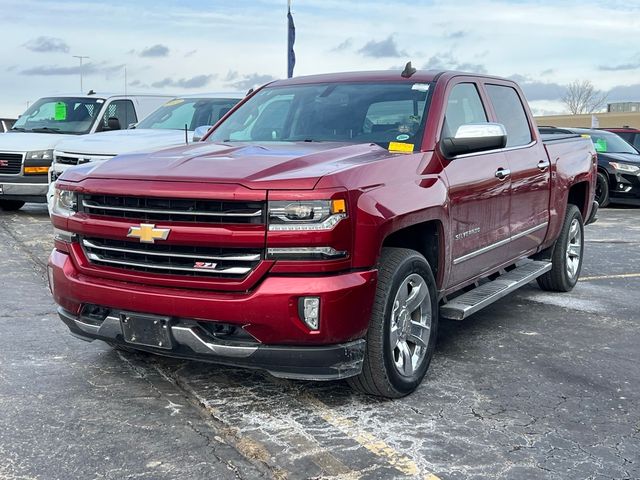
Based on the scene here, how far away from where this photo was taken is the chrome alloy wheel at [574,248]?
7391 millimetres

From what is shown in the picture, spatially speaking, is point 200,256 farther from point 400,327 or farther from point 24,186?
point 24,186

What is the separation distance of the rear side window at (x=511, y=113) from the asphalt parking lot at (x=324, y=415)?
1507mm

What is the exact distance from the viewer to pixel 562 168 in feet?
22.3

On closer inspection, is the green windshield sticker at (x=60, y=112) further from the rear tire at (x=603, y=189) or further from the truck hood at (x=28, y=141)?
the rear tire at (x=603, y=189)

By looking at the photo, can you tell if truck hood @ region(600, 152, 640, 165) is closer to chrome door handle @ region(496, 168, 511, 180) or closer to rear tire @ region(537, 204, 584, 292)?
rear tire @ region(537, 204, 584, 292)

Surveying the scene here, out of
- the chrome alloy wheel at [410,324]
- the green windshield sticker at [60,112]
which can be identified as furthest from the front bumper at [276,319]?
the green windshield sticker at [60,112]

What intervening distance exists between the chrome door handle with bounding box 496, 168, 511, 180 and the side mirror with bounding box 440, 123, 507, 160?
1.71 feet

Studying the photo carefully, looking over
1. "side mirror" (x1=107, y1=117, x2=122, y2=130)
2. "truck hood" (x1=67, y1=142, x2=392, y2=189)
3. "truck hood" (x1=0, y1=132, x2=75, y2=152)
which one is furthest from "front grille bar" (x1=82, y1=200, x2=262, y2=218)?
"truck hood" (x1=0, y1=132, x2=75, y2=152)

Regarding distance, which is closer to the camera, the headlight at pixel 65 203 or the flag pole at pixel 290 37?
the headlight at pixel 65 203

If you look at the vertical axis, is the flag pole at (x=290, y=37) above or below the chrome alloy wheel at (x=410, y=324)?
above

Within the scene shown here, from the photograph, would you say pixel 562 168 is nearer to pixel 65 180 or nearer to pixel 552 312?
pixel 552 312

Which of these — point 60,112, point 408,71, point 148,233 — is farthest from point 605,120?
point 148,233

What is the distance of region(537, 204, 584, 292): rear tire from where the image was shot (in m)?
7.19

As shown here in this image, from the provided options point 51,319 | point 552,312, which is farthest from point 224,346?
point 552,312
